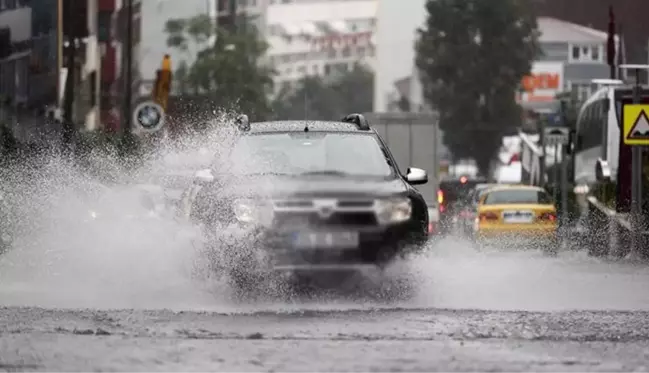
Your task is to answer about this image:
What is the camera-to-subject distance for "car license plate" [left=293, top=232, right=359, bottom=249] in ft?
43.4

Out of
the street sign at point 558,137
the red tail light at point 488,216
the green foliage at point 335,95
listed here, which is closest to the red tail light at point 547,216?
the red tail light at point 488,216

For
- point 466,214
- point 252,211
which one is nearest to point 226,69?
point 466,214

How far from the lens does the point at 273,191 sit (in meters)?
13.5

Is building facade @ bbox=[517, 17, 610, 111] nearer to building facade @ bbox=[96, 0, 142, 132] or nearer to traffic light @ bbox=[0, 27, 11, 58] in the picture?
building facade @ bbox=[96, 0, 142, 132]

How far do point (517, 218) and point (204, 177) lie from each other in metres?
17.8

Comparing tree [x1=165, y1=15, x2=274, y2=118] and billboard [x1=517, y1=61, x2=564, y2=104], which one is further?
billboard [x1=517, y1=61, x2=564, y2=104]

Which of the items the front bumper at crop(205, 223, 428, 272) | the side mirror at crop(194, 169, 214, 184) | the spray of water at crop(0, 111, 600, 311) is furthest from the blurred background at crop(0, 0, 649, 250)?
the front bumper at crop(205, 223, 428, 272)

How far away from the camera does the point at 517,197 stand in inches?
1323

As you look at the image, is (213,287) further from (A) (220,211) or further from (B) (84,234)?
(B) (84,234)

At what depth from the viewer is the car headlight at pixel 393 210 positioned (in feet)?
44.4

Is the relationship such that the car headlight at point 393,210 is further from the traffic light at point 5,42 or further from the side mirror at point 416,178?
the traffic light at point 5,42

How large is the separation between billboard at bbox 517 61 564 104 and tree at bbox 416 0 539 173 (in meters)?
30.7

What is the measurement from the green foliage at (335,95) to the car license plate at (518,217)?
3149 inches

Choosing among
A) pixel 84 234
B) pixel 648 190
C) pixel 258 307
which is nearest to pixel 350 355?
pixel 258 307
